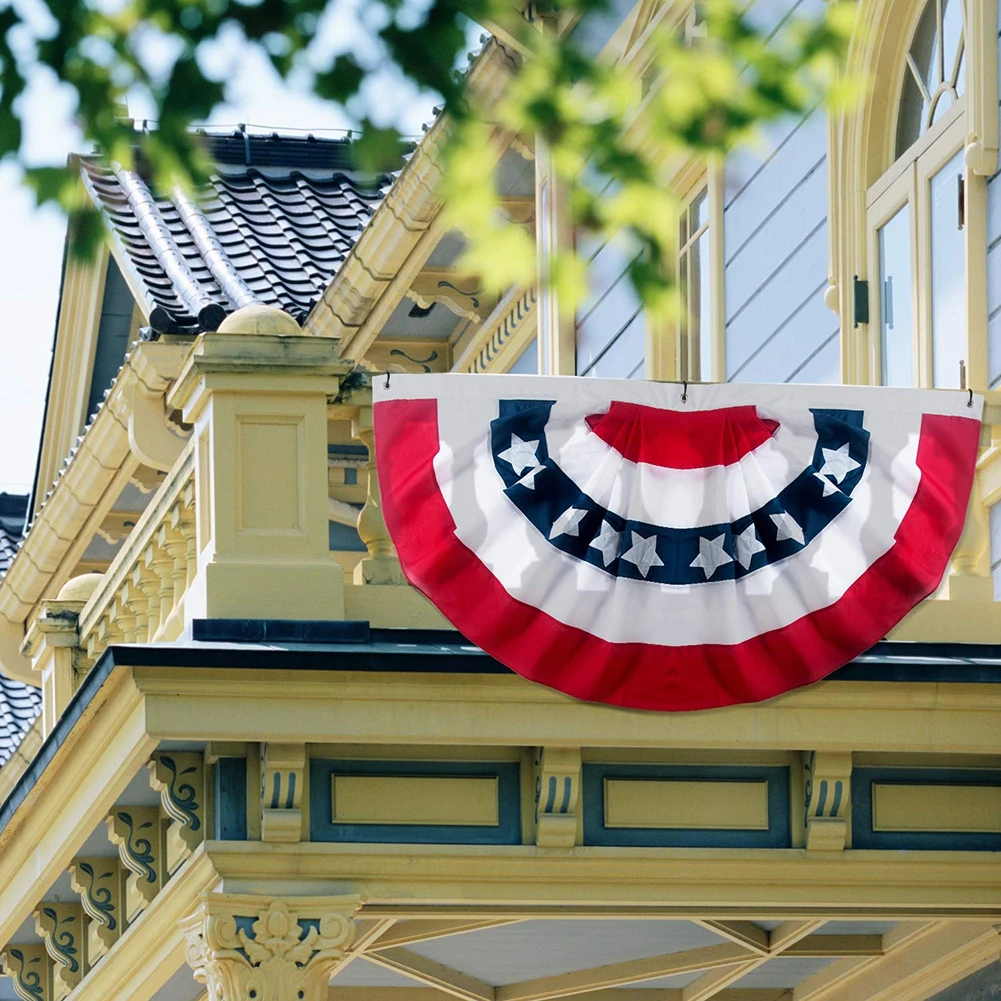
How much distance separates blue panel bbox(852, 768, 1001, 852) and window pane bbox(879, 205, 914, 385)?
2.37 m

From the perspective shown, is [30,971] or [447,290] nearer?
[30,971]

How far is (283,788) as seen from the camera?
32.3 feet

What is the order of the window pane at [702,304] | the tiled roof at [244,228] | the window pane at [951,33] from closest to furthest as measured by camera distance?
the window pane at [951,33]
the window pane at [702,304]
the tiled roof at [244,228]

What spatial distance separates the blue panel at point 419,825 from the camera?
9969 mm

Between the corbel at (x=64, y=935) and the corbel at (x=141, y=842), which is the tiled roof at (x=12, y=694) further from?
the corbel at (x=141, y=842)

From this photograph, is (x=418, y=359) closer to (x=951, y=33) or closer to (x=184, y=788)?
(x=951, y=33)

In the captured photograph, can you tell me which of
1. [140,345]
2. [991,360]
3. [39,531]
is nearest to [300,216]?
[39,531]

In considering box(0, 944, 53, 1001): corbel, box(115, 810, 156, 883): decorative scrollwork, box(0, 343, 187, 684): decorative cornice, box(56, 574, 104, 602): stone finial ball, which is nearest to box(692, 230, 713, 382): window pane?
box(56, 574, 104, 602): stone finial ball

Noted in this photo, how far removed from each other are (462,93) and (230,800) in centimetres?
465

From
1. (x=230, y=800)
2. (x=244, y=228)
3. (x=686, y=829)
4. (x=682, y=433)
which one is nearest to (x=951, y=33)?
(x=682, y=433)

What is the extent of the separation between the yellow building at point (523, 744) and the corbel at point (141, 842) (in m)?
0.01

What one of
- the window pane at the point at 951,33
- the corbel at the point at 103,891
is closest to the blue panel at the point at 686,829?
the corbel at the point at 103,891

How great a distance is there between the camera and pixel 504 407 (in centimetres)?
1023

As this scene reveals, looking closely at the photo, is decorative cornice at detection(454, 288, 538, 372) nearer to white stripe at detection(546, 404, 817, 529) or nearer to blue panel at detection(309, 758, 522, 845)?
white stripe at detection(546, 404, 817, 529)
